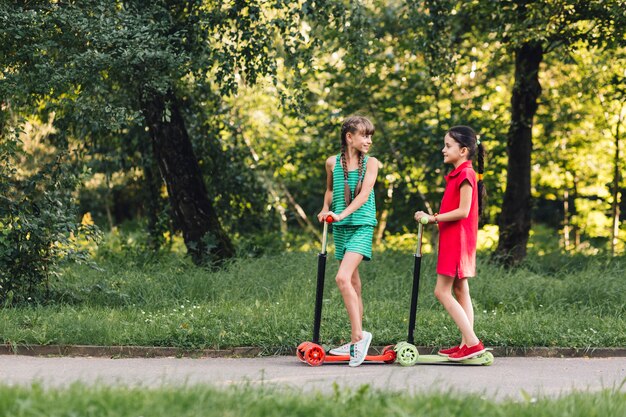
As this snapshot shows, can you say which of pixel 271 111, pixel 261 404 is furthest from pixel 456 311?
pixel 271 111

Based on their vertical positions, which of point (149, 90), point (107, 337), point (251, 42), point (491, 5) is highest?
point (491, 5)

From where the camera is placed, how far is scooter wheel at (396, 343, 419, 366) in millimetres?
6812

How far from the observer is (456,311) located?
273 inches

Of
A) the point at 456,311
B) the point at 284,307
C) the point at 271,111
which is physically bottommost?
the point at 284,307

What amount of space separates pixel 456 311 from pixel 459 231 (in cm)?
62

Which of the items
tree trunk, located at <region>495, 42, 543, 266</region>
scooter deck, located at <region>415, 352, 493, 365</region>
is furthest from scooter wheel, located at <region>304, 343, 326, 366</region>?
tree trunk, located at <region>495, 42, 543, 266</region>

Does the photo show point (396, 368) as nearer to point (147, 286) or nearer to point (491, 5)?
point (147, 286)

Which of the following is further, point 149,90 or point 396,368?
point 149,90

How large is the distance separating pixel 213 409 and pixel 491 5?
9127 millimetres

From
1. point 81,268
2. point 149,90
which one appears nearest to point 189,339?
point 149,90

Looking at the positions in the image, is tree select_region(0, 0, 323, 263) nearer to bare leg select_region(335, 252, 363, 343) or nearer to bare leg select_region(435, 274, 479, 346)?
bare leg select_region(335, 252, 363, 343)

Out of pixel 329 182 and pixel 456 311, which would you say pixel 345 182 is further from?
pixel 456 311

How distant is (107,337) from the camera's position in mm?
7438

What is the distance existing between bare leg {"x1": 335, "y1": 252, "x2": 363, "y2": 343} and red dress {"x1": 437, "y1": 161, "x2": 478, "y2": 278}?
68 cm
